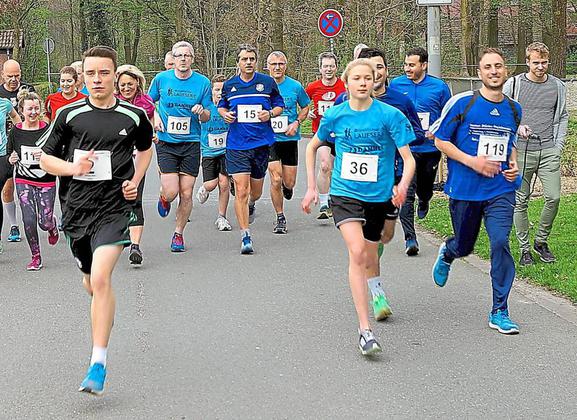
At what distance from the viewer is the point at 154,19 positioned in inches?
2076

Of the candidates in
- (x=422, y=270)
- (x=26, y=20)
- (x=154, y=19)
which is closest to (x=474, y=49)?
(x=154, y=19)

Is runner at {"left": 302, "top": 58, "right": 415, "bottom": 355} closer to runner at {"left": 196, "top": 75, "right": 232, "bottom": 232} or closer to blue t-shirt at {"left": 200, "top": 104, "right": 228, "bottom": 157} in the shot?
runner at {"left": 196, "top": 75, "right": 232, "bottom": 232}

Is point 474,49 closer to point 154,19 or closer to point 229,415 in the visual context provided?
point 154,19

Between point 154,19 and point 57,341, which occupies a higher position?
point 154,19

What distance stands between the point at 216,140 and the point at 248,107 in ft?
5.53

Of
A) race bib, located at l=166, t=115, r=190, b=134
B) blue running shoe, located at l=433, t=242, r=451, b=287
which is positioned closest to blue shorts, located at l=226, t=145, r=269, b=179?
race bib, located at l=166, t=115, r=190, b=134

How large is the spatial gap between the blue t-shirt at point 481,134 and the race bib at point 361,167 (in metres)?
0.76

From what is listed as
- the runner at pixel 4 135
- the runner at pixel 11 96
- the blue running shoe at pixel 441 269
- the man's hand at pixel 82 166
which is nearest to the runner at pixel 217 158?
the runner at pixel 11 96

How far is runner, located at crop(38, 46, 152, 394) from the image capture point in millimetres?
5945

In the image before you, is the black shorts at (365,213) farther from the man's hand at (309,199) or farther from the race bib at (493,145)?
the race bib at (493,145)

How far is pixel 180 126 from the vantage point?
10.5 metres

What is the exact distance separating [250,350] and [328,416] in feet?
4.71

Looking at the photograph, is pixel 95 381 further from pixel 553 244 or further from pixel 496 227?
pixel 553 244

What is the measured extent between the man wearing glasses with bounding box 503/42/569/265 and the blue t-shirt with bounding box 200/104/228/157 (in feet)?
13.7
